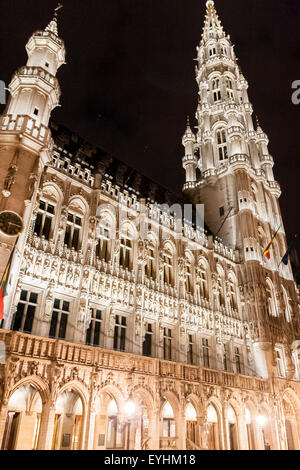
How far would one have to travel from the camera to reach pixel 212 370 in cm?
2406

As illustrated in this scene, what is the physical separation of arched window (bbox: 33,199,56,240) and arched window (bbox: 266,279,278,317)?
2140 cm

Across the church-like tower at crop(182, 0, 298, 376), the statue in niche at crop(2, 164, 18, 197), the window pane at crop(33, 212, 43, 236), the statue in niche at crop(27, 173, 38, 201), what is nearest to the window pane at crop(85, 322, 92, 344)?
the window pane at crop(33, 212, 43, 236)

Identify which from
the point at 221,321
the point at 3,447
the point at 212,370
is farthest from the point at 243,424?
the point at 3,447

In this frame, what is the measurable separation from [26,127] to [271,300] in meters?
25.6

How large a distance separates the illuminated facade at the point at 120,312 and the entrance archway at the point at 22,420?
8 cm

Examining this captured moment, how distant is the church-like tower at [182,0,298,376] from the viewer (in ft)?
103

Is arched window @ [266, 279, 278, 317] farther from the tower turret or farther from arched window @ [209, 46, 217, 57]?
arched window @ [209, 46, 217, 57]

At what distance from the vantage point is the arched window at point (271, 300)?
106ft

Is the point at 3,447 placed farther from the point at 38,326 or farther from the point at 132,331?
the point at 132,331

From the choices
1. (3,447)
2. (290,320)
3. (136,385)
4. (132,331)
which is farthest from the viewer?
(290,320)

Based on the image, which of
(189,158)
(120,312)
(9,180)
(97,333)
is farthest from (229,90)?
(97,333)

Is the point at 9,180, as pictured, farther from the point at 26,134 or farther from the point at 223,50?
the point at 223,50

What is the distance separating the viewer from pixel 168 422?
22391mm

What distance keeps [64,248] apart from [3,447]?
1012cm
